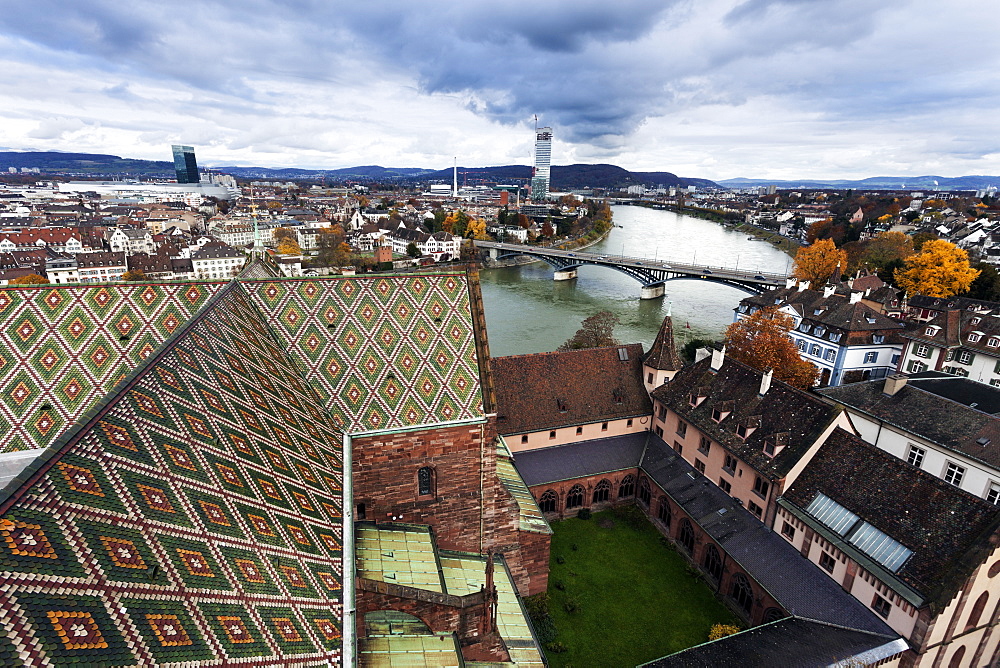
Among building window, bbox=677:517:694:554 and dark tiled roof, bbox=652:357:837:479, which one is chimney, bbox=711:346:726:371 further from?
building window, bbox=677:517:694:554

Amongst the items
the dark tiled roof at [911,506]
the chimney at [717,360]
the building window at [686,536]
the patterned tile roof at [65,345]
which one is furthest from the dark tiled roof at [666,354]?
the patterned tile roof at [65,345]

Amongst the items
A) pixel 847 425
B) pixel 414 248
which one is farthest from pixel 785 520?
pixel 414 248

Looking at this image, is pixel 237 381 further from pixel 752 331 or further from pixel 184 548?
pixel 752 331

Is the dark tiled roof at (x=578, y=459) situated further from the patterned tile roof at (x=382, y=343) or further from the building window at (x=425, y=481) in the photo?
the patterned tile roof at (x=382, y=343)

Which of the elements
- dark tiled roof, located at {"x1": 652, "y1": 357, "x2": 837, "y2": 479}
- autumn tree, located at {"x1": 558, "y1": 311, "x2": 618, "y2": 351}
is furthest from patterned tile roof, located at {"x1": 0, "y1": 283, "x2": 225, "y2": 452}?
autumn tree, located at {"x1": 558, "y1": 311, "x2": 618, "y2": 351}

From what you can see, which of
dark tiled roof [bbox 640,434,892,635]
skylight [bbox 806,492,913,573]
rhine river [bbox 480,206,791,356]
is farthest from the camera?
rhine river [bbox 480,206,791,356]

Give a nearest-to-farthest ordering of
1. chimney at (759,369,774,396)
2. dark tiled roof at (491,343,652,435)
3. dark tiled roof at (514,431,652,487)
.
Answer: chimney at (759,369,774,396) → dark tiled roof at (514,431,652,487) → dark tiled roof at (491,343,652,435)

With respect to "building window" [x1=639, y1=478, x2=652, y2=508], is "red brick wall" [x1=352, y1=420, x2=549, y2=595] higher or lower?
higher
